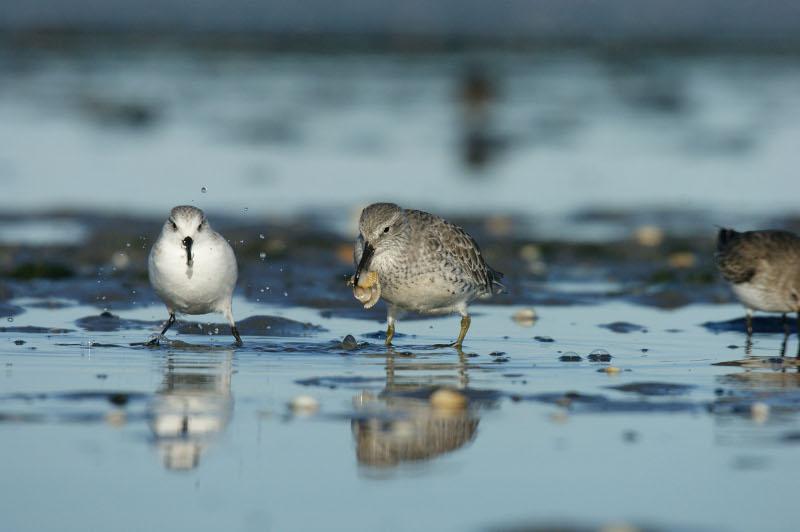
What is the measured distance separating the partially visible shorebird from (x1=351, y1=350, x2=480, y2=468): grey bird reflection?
1.72m

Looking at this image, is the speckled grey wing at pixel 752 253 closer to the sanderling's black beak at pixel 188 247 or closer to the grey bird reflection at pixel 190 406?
the grey bird reflection at pixel 190 406

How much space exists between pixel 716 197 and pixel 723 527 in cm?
1403

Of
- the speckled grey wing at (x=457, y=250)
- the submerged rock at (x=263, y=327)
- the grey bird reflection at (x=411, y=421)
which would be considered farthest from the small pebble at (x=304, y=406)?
the submerged rock at (x=263, y=327)

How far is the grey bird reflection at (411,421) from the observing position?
6.95 meters

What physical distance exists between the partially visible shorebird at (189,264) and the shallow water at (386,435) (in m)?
0.38

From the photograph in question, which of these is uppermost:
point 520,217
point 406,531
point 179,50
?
point 179,50

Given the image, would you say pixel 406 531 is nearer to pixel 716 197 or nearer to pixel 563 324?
pixel 563 324

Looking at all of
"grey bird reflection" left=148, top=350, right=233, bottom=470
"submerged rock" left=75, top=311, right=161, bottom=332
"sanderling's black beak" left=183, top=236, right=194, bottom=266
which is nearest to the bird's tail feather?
"grey bird reflection" left=148, top=350, right=233, bottom=470

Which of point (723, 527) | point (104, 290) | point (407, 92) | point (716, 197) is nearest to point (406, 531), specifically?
point (723, 527)

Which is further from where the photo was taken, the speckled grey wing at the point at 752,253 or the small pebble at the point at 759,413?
the speckled grey wing at the point at 752,253

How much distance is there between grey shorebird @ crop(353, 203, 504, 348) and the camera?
10.1 m

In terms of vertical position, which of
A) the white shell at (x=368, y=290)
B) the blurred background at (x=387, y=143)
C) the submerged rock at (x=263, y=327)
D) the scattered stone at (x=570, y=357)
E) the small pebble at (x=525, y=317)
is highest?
the blurred background at (x=387, y=143)

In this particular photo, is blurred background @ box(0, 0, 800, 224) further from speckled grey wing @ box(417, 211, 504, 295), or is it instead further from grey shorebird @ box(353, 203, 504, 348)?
grey shorebird @ box(353, 203, 504, 348)

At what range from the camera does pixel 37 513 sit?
5.92m
